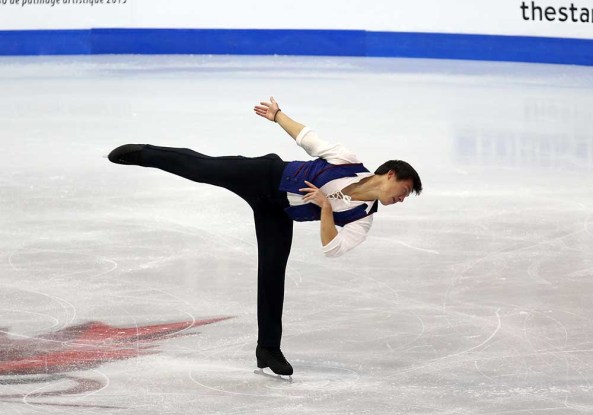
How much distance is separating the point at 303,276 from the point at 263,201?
178 cm

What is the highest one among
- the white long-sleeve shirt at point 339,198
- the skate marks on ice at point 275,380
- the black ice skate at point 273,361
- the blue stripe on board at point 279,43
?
A: the blue stripe on board at point 279,43

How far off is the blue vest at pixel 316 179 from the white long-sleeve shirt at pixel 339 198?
19 mm

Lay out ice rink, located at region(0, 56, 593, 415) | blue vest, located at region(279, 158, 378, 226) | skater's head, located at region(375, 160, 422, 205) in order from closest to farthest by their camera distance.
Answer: skater's head, located at region(375, 160, 422, 205) < blue vest, located at region(279, 158, 378, 226) < ice rink, located at region(0, 56, 593, 415)

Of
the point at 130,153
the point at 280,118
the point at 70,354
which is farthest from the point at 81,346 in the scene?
the point at 280,118

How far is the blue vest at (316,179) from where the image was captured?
16.4 ft

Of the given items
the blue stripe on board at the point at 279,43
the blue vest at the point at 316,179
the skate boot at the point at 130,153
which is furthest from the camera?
the blue stripe on board at the point at 279,43

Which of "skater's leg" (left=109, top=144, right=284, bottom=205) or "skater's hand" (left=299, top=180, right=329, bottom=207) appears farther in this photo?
"skater's leg" (left=109, top=144, right=284, bottom=205)

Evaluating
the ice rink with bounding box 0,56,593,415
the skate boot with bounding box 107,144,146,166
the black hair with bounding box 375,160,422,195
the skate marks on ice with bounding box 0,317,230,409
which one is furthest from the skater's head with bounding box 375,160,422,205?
the skate marks on ice with bounding box 0,317,230,409

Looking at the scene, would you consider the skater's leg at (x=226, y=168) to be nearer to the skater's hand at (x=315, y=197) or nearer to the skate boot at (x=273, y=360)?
the skater's hand at (x=315, y=197)

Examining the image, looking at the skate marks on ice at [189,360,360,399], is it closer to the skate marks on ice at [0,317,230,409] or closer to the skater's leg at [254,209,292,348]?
the skater's leg at [254,209,292,348]

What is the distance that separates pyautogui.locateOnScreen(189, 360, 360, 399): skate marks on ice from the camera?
16.6ft

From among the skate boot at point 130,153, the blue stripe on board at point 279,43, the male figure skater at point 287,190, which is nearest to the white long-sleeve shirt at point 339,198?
the male figure skater at point 287,190

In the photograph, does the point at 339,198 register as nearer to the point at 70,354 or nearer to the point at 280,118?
the point at 280,118

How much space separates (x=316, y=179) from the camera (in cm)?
502
